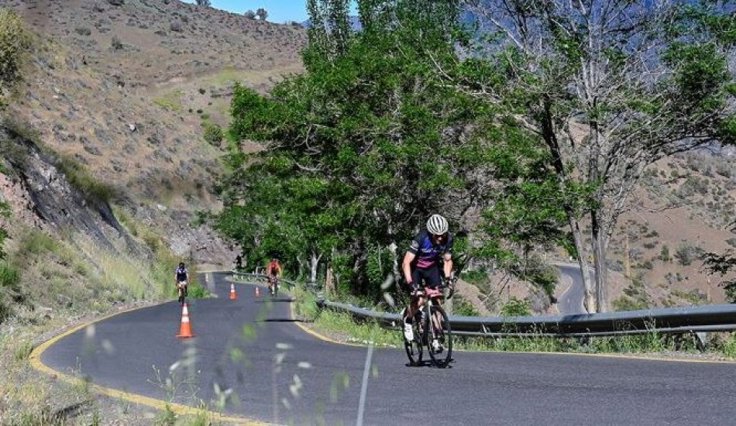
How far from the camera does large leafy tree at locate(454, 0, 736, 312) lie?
53.3 feet

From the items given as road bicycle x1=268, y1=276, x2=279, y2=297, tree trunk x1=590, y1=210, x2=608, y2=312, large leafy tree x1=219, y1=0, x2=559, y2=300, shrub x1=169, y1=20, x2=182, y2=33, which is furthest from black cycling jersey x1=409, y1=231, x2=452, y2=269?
shrub x1=169, y1=20, x2=182, y2=33

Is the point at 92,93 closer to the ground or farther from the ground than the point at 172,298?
farther from the ground

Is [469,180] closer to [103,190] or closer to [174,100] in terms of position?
[103,190]

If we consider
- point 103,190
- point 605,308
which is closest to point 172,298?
point 103,190

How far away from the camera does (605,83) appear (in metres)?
17.0

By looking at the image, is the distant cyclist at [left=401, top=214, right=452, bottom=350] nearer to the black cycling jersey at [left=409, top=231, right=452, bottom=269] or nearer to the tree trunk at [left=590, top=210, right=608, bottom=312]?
the black cycling jersey at [left=409, top=231, right=452, bottom=269]

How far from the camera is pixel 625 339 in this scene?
Result: 11102mm

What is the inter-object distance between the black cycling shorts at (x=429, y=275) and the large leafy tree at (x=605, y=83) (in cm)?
724

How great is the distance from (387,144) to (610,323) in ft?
41.1

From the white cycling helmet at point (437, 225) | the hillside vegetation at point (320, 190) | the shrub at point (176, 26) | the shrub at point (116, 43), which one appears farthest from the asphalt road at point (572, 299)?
the shrub at point (176, 26)

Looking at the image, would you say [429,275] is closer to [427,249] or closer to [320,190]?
[427,249]

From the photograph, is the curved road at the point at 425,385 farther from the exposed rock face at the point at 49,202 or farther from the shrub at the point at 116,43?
the shrub at the point at 116,43

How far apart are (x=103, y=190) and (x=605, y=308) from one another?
35.9 meters

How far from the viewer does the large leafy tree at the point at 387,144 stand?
2072cm
